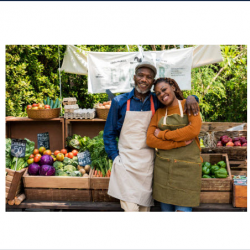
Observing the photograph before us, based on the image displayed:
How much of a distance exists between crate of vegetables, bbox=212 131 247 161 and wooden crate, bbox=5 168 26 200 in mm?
2830

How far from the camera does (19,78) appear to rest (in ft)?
21.6

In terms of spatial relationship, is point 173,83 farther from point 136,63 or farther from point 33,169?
point 136,63

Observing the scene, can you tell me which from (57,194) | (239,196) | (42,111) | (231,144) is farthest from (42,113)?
(239,196)

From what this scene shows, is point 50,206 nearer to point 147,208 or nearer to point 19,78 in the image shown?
point 147,208

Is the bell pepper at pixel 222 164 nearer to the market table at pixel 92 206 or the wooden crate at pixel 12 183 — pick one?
the market table at pixel 92 206

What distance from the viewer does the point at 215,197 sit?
3.31m

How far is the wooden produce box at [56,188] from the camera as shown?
3.43 metres

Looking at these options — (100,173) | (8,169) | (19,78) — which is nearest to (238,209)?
(100,173)

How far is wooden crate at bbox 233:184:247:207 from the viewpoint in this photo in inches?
125

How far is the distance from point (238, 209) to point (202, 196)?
431 millimetres

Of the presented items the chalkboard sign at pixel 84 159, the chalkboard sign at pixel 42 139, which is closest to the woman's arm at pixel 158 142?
the chalkboard sign at pixel 84 159

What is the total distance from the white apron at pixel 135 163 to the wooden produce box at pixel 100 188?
2.06 feet

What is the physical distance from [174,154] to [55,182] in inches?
66.0

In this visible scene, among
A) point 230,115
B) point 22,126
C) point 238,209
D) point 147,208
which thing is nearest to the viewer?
point 147,208
